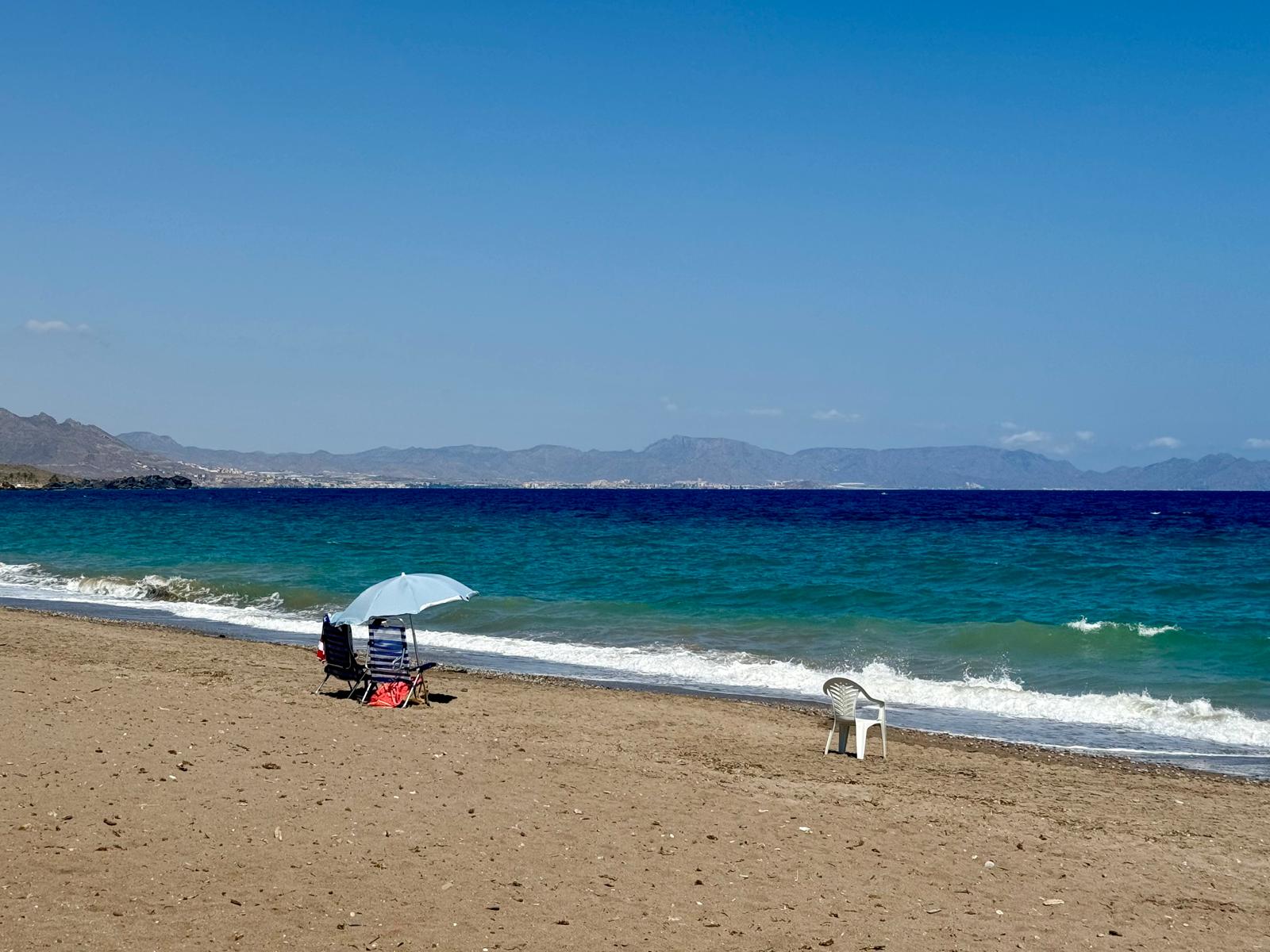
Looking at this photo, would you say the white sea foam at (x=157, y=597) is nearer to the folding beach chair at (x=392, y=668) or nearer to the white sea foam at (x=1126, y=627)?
the folding beach chair at (x=392, y=668)

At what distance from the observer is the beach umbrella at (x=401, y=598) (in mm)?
13922

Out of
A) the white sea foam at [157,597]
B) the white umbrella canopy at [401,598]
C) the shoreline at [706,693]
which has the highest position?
the white umbrella canopy at [401,598]

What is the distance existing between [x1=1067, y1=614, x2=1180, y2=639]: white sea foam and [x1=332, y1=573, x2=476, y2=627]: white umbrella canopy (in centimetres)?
1453

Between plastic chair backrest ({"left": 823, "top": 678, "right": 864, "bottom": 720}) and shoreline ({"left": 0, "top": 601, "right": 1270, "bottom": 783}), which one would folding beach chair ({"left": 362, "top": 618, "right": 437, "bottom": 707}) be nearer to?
shoreline ({"left": 0, "top": 601, "right": 1270, "bottom": 783})

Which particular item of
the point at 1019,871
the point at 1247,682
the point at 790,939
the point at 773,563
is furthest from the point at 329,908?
the point at 773,563

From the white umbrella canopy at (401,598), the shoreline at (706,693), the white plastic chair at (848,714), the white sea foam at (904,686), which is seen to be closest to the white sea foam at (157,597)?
the shoreline at (706,693)

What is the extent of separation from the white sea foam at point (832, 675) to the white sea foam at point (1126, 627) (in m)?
0.06

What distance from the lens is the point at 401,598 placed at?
14.1 metres

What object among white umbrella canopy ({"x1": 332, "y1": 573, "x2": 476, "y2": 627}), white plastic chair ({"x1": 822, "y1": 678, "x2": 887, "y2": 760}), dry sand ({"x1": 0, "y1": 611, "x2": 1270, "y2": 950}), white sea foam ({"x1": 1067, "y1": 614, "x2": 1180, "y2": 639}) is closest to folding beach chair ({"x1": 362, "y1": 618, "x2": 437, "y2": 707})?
white umbrella canopy ({"x1": 332, "y1": 573, "x2": 476, "y2": 627})

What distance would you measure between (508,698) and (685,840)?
23.2 feet

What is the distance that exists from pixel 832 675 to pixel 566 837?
36.9ft

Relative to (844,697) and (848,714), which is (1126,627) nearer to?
(848,714)

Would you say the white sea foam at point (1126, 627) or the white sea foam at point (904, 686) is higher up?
the white sea foam at point (1126, 627)

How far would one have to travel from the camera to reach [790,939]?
6418 millimetres
